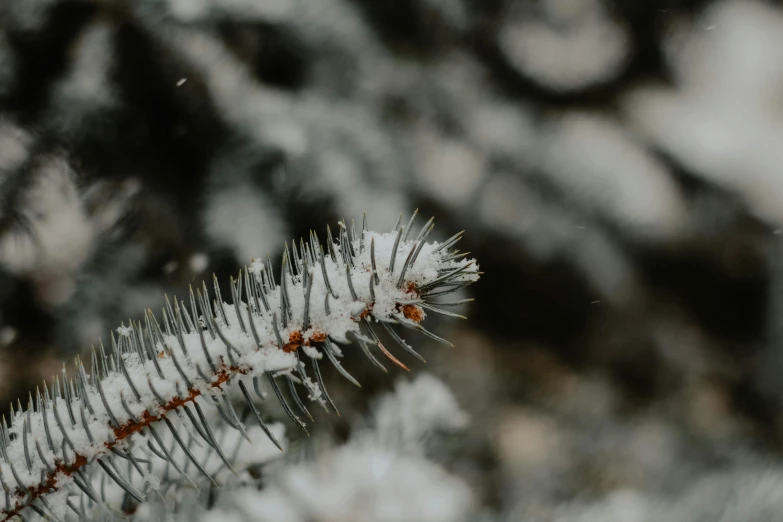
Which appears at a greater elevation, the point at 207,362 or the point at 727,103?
the point at 727,103

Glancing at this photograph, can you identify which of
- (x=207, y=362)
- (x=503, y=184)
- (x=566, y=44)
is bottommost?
(x=207, y=362)

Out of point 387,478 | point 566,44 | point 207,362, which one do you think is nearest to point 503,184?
point 566,44

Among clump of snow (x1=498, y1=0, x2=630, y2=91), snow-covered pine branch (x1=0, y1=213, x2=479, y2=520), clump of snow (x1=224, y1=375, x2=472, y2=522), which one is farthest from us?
clump of snow (x1=498, y1=0, x2=630, y2=91)

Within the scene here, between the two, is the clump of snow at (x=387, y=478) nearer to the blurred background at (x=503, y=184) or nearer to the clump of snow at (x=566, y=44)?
the blurred background at (x=503, y=184)

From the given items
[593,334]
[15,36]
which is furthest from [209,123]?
[593,334]

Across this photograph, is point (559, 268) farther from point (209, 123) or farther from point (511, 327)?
point (209, 123)

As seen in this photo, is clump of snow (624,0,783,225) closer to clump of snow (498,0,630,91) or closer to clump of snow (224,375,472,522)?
clump of snow (498,0,630,91)

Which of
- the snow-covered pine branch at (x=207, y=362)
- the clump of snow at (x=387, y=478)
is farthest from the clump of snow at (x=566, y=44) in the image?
the snow-covered pine branch at (x=207, y=362)

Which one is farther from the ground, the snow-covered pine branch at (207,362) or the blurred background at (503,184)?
the blurred background at (503,184)

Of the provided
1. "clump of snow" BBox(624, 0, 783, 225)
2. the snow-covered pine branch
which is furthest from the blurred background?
the snow-covered pine branch

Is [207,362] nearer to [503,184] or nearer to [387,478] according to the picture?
[387,478]
